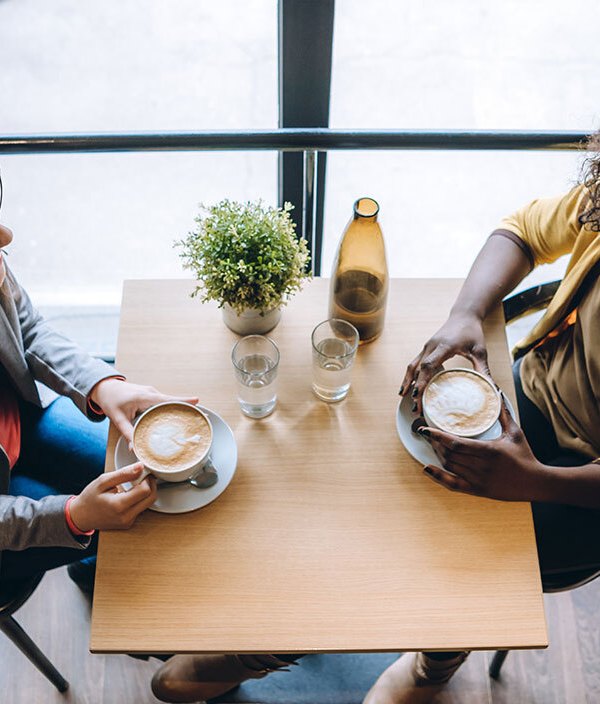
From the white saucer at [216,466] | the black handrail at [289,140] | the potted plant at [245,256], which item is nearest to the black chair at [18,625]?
the white saucer at [216,466]

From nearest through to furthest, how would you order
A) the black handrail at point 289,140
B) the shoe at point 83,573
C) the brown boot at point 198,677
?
the black handrail at point 289,140 < the brown boot at point 198,677 < the shoe at point 83,573

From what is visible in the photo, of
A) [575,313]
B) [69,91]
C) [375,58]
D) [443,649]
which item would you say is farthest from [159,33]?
[443,649]

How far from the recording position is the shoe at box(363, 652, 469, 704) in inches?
62.4

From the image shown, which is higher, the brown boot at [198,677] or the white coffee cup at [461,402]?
the white coffee cup at [461,402]

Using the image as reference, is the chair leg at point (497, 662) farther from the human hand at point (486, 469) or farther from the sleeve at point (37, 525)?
the sleeve at point (37, 525)

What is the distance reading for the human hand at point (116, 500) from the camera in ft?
3.51

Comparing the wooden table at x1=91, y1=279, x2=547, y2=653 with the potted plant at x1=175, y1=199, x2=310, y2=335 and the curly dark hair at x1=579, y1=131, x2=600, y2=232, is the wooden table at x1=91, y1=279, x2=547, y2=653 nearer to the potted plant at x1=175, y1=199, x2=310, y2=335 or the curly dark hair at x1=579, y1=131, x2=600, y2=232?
the potted plant at x1=175, y1=199, x2=310, y2=335

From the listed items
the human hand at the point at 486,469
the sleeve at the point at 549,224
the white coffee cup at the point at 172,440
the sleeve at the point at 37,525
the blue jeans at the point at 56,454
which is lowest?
the blue jeans at the point at 56,454

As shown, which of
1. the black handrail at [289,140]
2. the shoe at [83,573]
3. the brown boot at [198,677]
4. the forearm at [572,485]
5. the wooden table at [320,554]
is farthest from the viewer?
the shoe at [83,573]

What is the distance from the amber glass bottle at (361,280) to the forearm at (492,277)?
6.5 inches

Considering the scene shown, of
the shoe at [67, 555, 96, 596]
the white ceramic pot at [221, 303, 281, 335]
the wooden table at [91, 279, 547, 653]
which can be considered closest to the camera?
the wooden table at [91, 279, 547, 653]

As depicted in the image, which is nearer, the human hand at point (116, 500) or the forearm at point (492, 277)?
the human hand at point (116, 500)

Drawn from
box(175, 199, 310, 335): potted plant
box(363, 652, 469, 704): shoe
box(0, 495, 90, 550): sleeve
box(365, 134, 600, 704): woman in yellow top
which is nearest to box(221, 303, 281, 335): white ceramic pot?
box(175, 199, 310, 335): potted plant

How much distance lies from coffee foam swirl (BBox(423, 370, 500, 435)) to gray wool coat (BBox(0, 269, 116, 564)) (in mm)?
605
